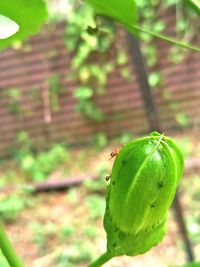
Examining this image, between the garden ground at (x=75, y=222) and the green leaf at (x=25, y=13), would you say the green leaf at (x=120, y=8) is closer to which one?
the green leaf at (x=25, y=13)

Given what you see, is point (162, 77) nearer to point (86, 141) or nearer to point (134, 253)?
point (86, 141)

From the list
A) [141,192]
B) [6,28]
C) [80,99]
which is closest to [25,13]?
[6,28]

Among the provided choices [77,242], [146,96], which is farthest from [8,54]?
[146,96]

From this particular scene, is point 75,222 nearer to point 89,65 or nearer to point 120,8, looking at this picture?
point 89,65

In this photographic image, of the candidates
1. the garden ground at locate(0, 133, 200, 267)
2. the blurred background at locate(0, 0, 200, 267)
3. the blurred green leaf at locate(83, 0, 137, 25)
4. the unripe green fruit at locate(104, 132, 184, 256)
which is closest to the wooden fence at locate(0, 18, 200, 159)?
the blurred background at locate(0, 0, 200, 267)

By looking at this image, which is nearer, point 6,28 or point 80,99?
point 6,28

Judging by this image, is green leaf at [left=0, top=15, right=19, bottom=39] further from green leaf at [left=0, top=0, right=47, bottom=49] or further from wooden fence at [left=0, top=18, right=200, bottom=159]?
wooden fence at [left=0, top=18, right=200, bottom=159]

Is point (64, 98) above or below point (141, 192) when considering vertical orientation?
above
